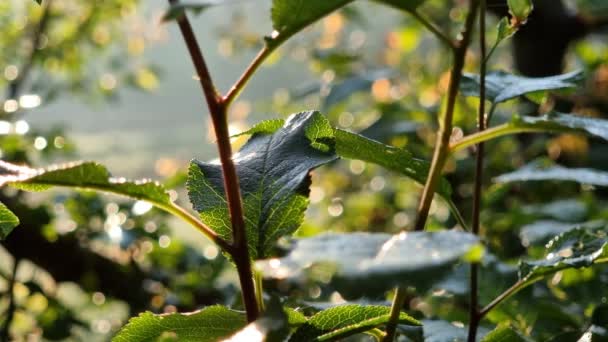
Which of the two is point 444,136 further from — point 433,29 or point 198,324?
point 198,324

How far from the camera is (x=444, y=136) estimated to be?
34cm

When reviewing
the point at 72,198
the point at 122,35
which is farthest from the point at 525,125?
the point at 122,35

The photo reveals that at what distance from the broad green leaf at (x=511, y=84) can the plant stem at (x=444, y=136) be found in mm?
196

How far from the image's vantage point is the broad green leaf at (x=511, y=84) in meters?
0.52

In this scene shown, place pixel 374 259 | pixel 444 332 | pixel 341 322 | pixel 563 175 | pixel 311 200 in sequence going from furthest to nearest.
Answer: pixel 311 200 < pixel 563 175 < pixel 444 332 < pixel 341 322 < pixel 374 259

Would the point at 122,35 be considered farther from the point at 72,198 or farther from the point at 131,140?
the point at 131,140

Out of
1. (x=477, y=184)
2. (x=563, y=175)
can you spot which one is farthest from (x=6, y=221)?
(x=563, y=175)

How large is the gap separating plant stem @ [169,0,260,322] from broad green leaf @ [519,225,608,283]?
19 centimetres

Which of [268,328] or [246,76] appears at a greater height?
[246,76]

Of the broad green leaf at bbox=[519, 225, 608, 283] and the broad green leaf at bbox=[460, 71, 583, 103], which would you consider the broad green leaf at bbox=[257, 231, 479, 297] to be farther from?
the broad green leaf at bbox=[460, 71, 583, 103]

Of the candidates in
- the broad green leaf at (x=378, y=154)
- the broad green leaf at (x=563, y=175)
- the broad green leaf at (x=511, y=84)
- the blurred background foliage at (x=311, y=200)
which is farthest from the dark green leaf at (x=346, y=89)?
the broad green leaf at (x=378, y=154)

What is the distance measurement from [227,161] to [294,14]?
8 cm

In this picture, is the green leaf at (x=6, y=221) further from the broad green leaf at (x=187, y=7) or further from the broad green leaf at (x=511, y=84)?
the broad green leaf at (x=511, y=84)

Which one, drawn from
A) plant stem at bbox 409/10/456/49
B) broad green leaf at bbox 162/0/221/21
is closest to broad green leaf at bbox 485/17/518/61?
plant stem at bbox 409/10/456/49
